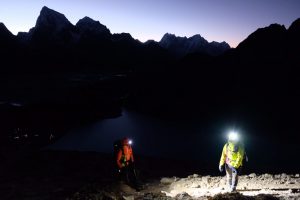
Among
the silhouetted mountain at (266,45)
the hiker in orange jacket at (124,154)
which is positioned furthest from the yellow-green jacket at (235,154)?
the silhouetted mountain at (266,45)

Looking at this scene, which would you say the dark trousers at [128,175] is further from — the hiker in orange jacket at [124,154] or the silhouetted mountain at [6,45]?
the silhouetted mountain at [6,45]

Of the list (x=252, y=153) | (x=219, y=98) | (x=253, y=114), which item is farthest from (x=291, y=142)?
(x=219, y=98)

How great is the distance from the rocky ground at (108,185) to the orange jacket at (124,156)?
2.91ft

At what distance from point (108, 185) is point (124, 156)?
1201 mm

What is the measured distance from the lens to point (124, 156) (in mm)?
10422

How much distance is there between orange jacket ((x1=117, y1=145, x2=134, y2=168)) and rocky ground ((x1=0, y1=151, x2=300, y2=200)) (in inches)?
35.0

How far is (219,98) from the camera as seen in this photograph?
11075cm

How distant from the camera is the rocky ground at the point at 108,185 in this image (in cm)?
915

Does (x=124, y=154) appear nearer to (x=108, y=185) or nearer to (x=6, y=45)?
(x=108, y=185)

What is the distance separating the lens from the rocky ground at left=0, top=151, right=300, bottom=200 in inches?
360

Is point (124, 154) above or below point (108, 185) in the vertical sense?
above

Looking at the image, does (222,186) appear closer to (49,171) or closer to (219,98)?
(49,171)

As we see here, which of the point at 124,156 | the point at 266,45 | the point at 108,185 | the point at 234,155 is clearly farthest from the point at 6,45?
the point at 234,155

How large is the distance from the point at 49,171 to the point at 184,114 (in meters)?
82.8
